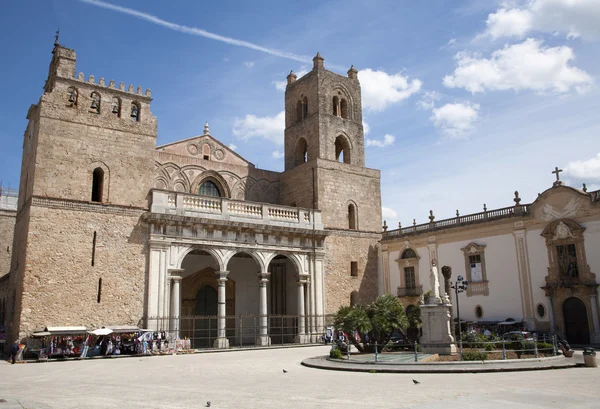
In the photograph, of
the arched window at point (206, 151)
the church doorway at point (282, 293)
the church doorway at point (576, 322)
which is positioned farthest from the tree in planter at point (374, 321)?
the arched window at point (206, 151)

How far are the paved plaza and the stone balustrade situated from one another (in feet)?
33.0

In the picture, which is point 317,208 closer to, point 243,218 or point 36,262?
point 243,218

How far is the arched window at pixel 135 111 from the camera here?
1034 inches

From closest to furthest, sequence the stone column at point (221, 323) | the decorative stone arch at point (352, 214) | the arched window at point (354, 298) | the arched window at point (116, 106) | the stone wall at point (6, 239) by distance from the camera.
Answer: the stone column at point (221, 323) < the arched window at point (116, 106) < the arched window at point (354, 298) < the decorative stone arch at point (352, 214) < the stone wall at point (6, 239)

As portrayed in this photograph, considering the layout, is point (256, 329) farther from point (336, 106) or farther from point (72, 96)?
point (72, 96)

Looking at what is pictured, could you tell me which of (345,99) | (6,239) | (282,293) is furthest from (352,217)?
(6,239)

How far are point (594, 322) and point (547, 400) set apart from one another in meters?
16.9

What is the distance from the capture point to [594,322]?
2334 centimetres

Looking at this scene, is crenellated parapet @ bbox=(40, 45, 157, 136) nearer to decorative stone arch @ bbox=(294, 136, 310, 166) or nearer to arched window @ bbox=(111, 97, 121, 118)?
arched window @ bbox=(111, 97, 121, 118)

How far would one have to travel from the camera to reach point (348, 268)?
30.9 metres

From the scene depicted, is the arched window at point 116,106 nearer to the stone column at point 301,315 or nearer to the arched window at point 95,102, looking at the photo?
the arched window at point 95,102

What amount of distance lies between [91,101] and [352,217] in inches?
625

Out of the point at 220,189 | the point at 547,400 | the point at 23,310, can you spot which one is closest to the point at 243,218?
the point at 220,189

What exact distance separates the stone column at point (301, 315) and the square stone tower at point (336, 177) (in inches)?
64.7
